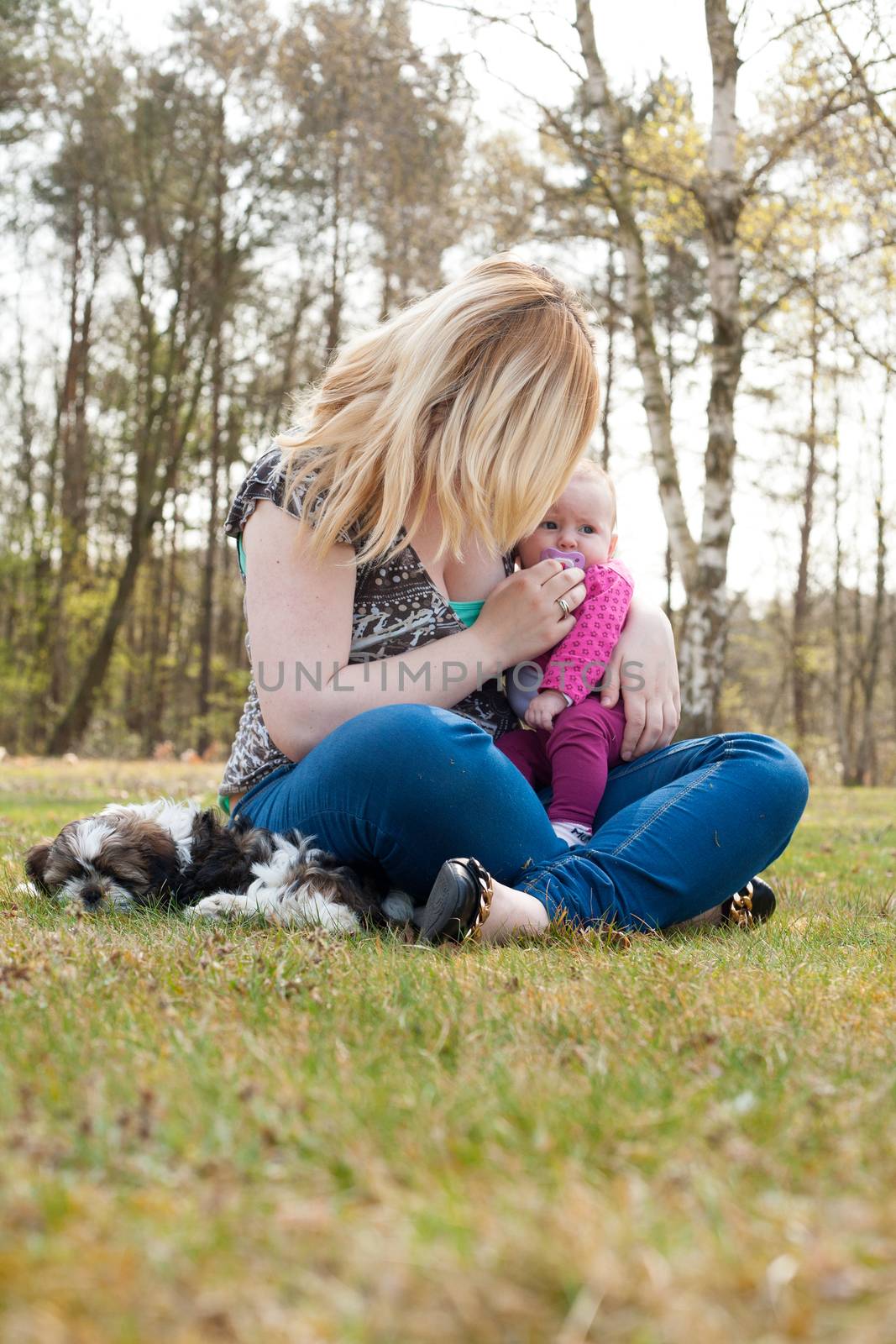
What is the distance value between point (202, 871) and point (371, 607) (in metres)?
0.83

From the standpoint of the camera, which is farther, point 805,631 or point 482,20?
point 805,631

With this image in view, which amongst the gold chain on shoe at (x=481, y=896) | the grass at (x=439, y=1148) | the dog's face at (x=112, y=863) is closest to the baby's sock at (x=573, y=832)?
the gold chain on shoe at (x=481, y=896)

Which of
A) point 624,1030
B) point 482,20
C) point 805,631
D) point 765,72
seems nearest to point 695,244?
point 765,72

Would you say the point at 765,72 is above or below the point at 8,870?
above

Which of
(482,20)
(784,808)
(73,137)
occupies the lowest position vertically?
(784,808)

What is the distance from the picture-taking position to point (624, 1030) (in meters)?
1.75

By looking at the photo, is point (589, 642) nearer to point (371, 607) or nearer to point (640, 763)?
point (640, 763)

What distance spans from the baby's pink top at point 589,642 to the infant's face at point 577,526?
18cm

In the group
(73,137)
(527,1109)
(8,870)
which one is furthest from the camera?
(73,137)

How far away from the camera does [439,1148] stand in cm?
124

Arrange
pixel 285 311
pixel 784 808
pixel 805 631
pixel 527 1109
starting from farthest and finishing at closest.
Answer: pixel 805 631 → pixel 285 311 → pixel 784 808 → pixel 527 1109

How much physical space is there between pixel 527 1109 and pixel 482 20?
9752 millimetres

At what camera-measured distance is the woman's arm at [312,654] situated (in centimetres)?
282

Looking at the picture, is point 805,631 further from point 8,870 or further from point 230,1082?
point 230,1082
